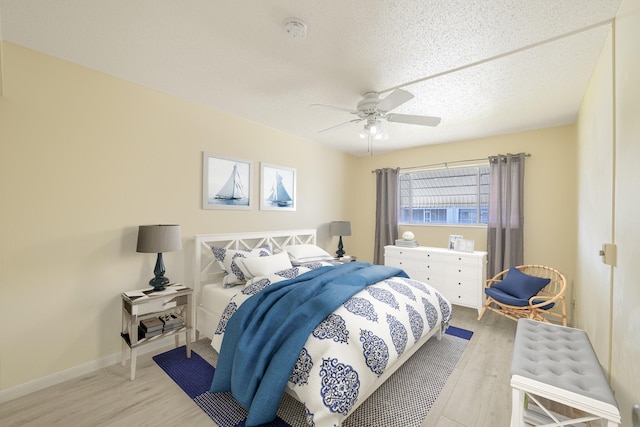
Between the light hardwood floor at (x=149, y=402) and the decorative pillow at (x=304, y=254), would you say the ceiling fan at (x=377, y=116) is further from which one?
the light hardwood floor at (x=149, y=402)

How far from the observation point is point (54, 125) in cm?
221

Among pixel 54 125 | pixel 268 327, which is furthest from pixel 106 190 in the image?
pixel 268 327

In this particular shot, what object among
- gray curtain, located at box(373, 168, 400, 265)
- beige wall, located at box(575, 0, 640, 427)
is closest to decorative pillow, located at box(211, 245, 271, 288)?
gray curtain, located at box(373, 168, 400, 265)

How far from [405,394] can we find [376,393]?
0.73 feet

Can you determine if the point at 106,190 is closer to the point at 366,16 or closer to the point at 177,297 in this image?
the point at 177,297

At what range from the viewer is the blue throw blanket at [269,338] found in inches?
66.6

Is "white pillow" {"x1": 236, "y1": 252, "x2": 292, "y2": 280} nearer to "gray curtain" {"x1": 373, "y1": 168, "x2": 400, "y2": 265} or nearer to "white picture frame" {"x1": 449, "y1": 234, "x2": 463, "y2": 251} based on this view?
"gray curtain" {"x1": 373, "y1": 168, "x2": 400, "y2": 265}

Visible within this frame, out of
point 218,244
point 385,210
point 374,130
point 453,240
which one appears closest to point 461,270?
point 453,240

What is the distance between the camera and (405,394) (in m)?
2.09

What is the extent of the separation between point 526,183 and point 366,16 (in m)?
3.54

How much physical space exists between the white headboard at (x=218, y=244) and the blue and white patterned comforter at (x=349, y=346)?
0.84 m

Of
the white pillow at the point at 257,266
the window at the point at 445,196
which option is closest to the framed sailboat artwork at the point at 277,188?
the white pillow at the point at 257,266

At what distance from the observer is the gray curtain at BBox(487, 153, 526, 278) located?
3834 millimetres

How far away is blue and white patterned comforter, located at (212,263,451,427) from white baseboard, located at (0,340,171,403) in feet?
3.53
